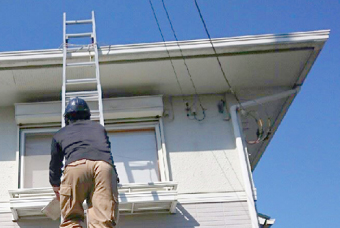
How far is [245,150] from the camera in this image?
31.6 feet

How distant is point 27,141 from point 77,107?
4288 millimetres

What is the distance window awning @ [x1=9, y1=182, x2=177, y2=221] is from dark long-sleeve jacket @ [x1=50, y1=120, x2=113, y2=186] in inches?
121

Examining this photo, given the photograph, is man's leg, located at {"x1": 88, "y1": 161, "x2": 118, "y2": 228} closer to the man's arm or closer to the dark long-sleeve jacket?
the dark long-sleeve jacket

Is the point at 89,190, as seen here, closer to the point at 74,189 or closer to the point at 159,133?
the point at 74,189

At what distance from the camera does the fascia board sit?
9047 mm

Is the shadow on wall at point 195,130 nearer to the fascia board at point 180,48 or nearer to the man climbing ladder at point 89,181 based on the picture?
the fascia board at point 180,48

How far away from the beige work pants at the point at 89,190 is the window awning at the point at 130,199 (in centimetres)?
338

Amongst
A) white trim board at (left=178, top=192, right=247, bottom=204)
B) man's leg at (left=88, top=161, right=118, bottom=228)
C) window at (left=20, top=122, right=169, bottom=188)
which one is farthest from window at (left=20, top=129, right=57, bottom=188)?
man's leg at (left=88, top=161, right=118, bottom=228)

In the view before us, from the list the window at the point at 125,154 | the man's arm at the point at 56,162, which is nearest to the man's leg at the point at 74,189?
the man's arm at the point at 56,162

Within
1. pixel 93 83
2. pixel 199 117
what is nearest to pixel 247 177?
pixel 199 117

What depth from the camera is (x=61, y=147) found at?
5.45 metres

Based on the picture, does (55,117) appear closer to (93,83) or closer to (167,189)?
(93,83)

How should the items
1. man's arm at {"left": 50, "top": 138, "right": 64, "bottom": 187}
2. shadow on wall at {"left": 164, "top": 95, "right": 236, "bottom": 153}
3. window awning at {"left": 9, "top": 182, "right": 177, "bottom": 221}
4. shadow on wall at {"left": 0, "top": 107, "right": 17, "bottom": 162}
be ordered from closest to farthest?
man's arm at {"left": 50, "top": 138, "right": 64, "bottom": 187}, window awning at {"left": 9, "top": 182, "right": 177, "bottom": 221}, shadow on wall at {"left": 0, "top": 107, "right": 17, "bottom": 162}, shadow on wall at {"left": 164, "top": 95, "right": 236, "bottom": 153}

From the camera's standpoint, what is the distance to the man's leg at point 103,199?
5031 millimetres
